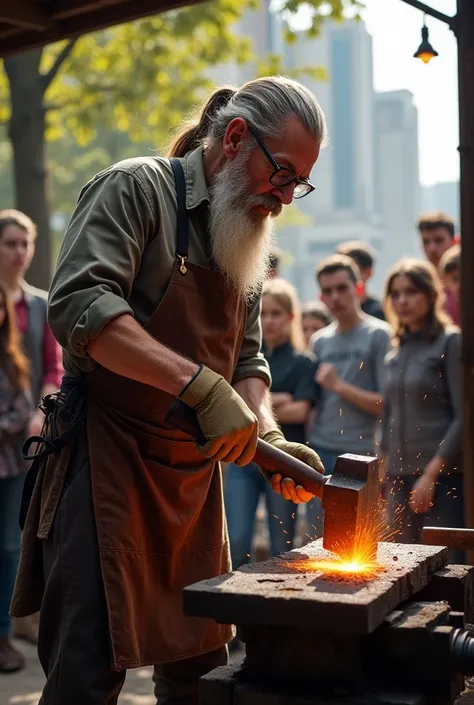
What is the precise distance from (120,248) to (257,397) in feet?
2.69

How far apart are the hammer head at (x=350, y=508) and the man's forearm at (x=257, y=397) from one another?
728 millimetres

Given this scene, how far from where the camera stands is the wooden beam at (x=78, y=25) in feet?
14.3

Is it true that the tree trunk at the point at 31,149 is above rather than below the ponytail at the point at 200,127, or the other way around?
above

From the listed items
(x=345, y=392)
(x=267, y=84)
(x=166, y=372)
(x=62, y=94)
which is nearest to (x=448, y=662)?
(x=166, y=372)

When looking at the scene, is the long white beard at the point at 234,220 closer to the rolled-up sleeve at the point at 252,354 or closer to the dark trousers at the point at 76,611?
the rolled-up sleeve at the point at 252,354

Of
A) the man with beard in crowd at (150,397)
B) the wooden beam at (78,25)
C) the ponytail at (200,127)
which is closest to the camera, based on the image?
the man with beard in crowd at (150,397)

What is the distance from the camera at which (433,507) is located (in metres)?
5.10

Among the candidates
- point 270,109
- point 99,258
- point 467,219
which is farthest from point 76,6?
point 99,258

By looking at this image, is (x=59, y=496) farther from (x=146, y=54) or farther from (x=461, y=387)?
(x=146, y=54)

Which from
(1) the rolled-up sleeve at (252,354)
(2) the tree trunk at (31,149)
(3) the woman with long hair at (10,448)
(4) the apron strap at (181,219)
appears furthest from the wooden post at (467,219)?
(2) the tree trunk at (31,149)

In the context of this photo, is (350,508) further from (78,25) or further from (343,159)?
(343,159)

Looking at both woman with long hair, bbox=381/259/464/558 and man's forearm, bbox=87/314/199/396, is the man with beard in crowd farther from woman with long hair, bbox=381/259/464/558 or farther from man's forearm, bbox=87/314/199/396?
woman with long hair, bbox=381/259/464/558

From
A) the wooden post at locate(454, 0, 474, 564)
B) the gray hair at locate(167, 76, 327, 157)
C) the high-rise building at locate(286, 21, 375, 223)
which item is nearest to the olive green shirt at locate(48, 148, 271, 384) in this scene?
the gray hair at locate(167, 76, 327, 157)

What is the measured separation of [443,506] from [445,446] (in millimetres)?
296
